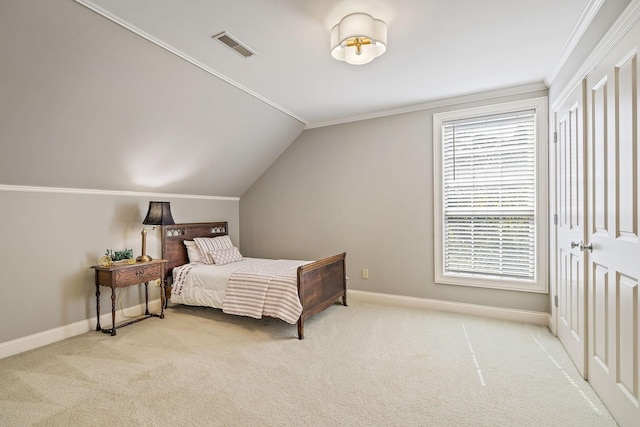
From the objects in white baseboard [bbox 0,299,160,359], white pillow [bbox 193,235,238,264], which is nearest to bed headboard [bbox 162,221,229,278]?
white pillow [bbox 193,235,238,264]

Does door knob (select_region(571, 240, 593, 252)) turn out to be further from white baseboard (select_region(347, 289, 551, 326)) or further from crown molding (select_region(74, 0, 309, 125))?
crown molding (select_region(74, 0, 309, 125))

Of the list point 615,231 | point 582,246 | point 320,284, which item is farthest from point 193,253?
point 615,231

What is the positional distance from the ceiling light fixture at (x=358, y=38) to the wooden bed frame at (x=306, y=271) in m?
1.95

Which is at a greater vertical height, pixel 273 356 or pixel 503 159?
pixel 503 159

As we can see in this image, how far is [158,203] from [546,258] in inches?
171

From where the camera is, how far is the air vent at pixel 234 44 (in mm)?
2445

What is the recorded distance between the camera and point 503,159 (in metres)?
3.64

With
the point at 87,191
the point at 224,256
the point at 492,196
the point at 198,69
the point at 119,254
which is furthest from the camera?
the point at 224,256

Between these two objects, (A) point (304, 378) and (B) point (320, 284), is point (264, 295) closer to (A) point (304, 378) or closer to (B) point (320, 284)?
(B) point (320, 284)

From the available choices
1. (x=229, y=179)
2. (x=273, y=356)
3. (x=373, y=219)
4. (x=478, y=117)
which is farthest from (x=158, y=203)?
(x=478, y=117)

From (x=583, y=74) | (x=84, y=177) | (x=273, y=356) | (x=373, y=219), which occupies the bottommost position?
(x=273, y=356)

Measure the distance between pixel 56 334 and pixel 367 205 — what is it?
3635mm

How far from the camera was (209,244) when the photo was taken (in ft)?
14.5

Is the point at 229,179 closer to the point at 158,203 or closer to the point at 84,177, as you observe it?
the point at 158,203
